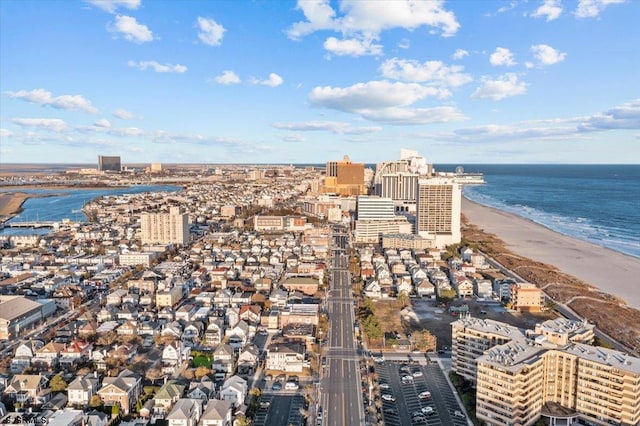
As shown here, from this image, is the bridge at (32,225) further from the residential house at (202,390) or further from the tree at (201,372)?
the residential house at (202,390)

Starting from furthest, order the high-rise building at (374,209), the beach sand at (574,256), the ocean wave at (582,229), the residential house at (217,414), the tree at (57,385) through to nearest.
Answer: the high-rise building at (374,209) < the ocean wave at (582,229) < the beach sand at (574,256) < the tree at (57,385) < the residential house at (217,414)

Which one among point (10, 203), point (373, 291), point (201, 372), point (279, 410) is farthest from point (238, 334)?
point (10, 203)

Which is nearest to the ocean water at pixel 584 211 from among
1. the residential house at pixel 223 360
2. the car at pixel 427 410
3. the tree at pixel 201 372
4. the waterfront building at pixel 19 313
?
the car at pixel 427 410

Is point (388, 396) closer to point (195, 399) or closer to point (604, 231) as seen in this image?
point (195, 399)

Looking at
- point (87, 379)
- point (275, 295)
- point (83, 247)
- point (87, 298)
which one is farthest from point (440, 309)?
point (83, 247)

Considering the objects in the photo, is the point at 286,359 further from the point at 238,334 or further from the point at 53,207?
the point at 53,207

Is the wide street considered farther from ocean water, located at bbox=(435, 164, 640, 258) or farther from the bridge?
the bridge
